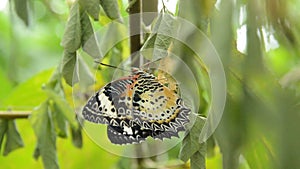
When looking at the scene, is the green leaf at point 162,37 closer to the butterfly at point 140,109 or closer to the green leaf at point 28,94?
the butterfly at point 140,109

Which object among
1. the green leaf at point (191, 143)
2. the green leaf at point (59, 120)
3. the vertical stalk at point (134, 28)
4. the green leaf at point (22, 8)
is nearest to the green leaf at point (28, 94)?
the green leaf at point (59, 120)

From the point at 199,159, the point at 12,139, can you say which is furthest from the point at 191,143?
the point at 12,139

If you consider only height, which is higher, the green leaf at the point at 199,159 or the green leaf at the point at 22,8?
the green leaf at the point at 22,8

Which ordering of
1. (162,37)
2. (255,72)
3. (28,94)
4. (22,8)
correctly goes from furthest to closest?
(28,94), (22,8), (162,37), (255,72)

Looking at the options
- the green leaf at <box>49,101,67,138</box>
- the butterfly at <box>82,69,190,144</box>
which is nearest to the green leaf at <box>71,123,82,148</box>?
the green leaf at <box>49,101,67,138</box>

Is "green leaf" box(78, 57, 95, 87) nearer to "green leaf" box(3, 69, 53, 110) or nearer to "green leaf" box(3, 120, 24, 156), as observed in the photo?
"green leaf" box(3, 120, 24, 156)

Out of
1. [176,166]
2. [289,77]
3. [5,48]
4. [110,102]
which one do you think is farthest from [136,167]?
[5,48]

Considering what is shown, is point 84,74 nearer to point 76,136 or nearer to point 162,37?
point 76,136
